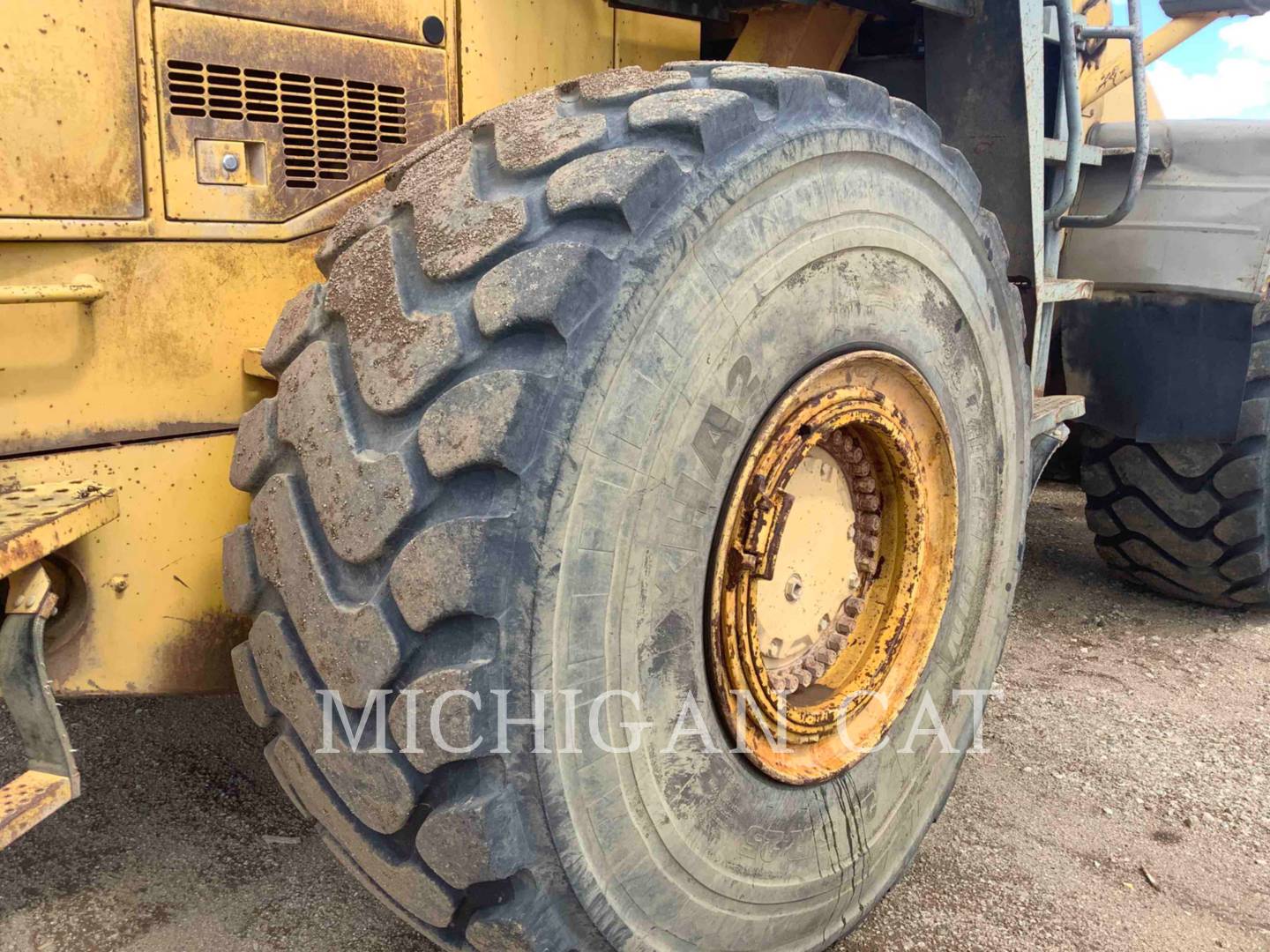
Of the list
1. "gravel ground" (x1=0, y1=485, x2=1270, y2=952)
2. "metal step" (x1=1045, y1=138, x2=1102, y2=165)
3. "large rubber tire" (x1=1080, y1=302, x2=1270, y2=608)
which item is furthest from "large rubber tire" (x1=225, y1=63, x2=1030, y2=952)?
"large rubber tire" (x1=1080, y1=302, x2=1270, y2=608)

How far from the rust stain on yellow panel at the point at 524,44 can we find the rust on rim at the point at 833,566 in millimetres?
835

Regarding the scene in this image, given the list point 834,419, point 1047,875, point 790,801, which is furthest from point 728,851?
point 1047,875

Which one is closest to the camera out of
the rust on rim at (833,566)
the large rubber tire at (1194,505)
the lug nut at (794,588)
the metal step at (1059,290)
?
the rust on rim at (833,566)

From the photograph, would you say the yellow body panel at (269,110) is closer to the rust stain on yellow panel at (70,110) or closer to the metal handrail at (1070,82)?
the rust stain on yellow panel at (70,110)

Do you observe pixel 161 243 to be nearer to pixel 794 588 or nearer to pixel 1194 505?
pixel 794 588

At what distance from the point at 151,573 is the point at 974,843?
5.93 feet

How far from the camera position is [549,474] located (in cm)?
137

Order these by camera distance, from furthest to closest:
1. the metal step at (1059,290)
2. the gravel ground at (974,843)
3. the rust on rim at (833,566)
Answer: the metal step at (1059,290) < the gravel ground at (974,843) < the rust on rim at (833,566)

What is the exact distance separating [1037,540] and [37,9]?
14.0 feet

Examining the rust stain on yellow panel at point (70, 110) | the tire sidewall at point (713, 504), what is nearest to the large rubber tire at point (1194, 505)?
the tire sidewall at point (713, 504)

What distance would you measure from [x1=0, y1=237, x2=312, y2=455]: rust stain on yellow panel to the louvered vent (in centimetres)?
15

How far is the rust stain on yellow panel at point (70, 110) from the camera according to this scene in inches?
61.7

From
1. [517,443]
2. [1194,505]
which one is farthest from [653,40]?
[1194,505]

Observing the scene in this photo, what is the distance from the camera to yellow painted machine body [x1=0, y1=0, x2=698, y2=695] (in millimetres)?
1620
